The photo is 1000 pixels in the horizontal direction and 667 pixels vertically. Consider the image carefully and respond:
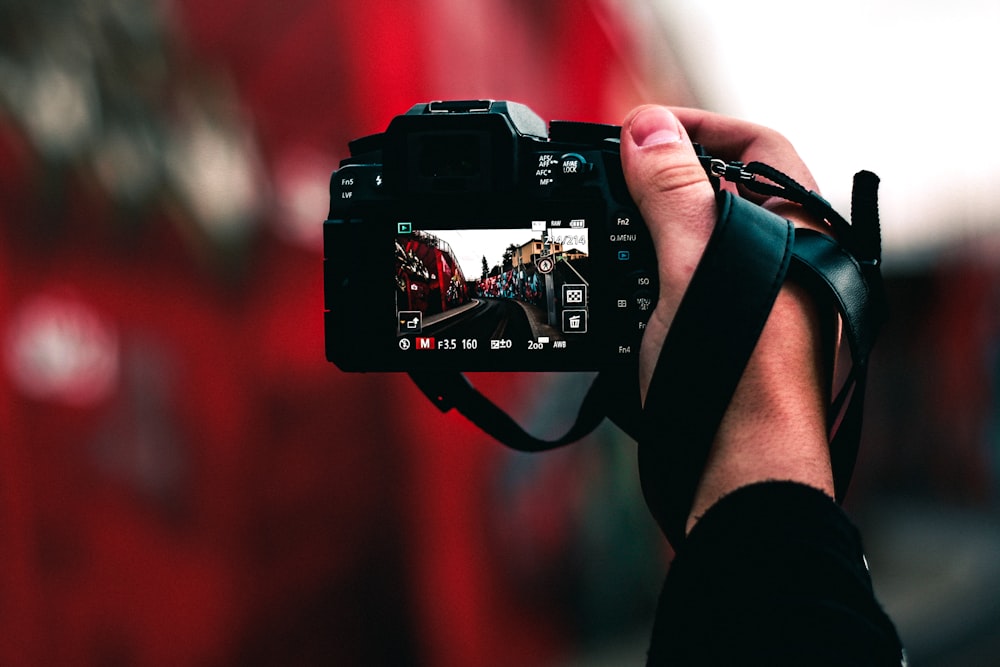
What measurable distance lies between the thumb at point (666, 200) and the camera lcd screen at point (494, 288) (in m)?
0.07

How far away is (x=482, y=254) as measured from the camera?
78 centimetres

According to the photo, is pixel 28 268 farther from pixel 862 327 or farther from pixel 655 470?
pixel 862 327

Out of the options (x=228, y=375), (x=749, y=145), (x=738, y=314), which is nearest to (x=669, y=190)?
(x=738, y=314)

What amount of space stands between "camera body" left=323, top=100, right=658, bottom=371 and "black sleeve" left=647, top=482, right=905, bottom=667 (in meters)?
0.24

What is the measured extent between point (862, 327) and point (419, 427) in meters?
1.19

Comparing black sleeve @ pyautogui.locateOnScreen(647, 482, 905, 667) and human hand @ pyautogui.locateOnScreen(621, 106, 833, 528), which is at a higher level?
human hand @ pyautogui.locateOnScreen(621, 106, 833, 528)

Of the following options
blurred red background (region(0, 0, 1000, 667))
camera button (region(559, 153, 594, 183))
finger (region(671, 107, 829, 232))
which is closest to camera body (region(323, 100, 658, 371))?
camera button (region(559, 153, 594, 183))

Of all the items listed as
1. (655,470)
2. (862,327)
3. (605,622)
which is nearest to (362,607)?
(655,470)

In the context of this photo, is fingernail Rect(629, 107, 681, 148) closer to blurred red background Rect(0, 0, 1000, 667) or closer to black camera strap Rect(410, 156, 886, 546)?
black camera strap Rect(410, 156, 886, 546)

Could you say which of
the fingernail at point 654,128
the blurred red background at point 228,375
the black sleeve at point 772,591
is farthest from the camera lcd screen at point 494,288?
the blurred red background at point 228,375

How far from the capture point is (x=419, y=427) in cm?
180

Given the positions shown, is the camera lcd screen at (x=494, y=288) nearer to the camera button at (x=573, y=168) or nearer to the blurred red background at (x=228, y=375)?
the camera button at (x=573, y=168)

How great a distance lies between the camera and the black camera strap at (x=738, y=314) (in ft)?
2.20

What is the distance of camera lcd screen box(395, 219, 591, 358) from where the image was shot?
2.58 feet
